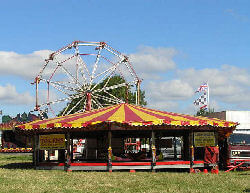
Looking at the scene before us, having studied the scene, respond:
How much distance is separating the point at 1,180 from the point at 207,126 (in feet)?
36.5

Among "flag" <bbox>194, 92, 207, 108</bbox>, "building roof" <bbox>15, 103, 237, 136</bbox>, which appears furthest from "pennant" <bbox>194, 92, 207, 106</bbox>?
"building roof" <bbox>15, 103, 237, 136</bbox>

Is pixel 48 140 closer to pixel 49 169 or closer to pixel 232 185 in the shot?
pixel 49 169

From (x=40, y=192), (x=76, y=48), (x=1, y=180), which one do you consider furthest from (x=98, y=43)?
(x=40, y=192)

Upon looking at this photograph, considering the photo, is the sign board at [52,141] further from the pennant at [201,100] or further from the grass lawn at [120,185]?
the pennant at [201,100]

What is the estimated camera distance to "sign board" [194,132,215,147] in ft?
73.8

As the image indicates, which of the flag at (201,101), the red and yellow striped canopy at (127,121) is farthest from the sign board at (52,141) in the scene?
the flag at (201,101)

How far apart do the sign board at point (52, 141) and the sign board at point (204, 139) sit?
695cm

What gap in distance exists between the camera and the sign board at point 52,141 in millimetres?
22344

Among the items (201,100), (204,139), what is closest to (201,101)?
(201,100)

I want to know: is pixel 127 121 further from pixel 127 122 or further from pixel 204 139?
pixel 204 139

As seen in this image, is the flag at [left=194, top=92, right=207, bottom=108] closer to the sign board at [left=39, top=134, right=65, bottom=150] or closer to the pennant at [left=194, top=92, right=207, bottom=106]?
the pennant at [left=194, top=92, right=207, bottom=106]

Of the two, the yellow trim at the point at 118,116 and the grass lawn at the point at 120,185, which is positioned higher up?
the yellow trim at the point at 118,116

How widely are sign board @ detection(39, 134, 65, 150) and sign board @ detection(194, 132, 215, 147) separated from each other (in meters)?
6.95

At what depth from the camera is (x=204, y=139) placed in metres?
22.6
